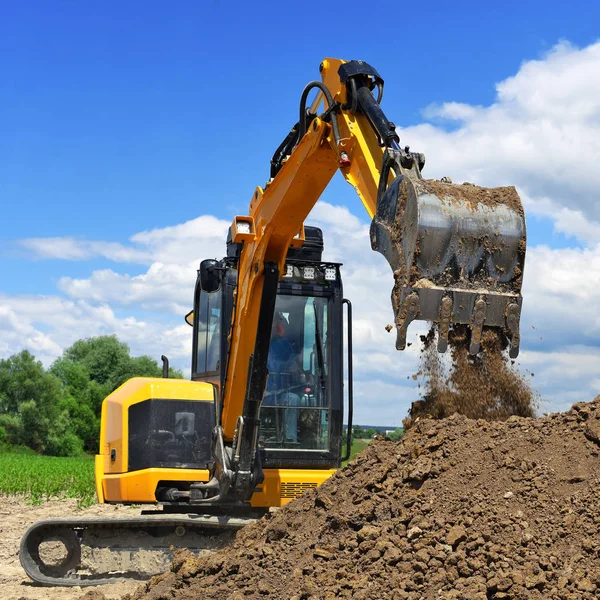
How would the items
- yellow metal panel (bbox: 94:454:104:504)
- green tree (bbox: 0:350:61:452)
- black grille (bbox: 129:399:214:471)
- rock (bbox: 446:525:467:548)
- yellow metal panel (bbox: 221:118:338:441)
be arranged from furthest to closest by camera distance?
green tree (bbox: 0:350:61:452), yellow metal panel (bbox: 94:454:104:504), black grille (bbox: 129:399:214:471), yellow metal panel (bbox: 221:118:338:441), rock (bbox: 446:525:467:548)

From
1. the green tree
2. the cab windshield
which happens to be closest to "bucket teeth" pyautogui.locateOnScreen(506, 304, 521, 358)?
the cab windshield

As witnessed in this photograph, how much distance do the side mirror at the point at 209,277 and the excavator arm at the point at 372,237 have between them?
231 mm

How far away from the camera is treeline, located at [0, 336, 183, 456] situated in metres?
48.0

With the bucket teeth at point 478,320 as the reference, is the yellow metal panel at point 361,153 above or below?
above

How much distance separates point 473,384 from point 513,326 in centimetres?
57

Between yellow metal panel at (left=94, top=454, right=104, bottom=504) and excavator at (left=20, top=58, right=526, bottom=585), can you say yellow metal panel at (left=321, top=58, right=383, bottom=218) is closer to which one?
excavator at (left=20, top=58, right=526, bottom=585)

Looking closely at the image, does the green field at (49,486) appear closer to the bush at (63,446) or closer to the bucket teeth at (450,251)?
the bucket teeth at (450,251)

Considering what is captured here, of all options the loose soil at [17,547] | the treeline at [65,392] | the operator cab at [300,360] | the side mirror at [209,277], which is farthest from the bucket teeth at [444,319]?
the treeline at [65,392]

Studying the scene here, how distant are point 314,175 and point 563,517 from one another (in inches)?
132

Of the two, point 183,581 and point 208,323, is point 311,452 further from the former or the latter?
point 183,581

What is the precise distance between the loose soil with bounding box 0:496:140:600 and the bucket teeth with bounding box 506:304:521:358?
3.65 meters

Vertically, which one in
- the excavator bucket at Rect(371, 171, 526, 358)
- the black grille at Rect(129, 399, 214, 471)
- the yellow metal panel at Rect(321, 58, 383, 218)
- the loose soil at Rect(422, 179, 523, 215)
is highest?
the yellow metal panel at Rect(321, 58, 383, 218)

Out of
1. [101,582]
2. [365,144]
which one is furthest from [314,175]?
[101,582]

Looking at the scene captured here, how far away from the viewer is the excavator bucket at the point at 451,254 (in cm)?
467
